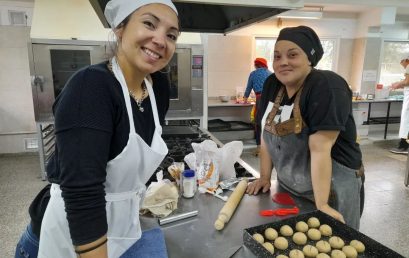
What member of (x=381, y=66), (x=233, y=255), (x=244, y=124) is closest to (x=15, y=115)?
(x=244, y=124)

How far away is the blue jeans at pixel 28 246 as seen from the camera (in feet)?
2.79

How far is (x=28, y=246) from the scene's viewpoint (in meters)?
0.86

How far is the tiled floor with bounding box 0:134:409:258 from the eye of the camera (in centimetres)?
220

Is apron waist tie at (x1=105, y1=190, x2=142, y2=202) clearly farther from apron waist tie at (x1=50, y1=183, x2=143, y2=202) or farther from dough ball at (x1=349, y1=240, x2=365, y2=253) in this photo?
dough ball at (x1=349, y1=240, x2=365, y2=253)

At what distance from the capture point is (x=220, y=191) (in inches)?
47.9

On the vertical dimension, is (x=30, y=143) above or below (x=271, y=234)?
below

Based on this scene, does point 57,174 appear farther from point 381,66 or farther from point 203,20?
point 381,66

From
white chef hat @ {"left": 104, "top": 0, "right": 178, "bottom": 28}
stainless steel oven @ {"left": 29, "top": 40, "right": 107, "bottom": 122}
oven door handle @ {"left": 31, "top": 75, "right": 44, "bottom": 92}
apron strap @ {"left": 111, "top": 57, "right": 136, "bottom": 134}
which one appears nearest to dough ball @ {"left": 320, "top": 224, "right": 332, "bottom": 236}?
apron strap @ {"left": 111, "top": 57, "right": 136, "bottom": 134}

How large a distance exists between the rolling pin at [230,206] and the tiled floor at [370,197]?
1.63 metres

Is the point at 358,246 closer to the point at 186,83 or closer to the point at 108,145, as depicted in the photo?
the point at 108,145

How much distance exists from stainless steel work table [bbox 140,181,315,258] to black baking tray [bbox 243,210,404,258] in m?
0.05

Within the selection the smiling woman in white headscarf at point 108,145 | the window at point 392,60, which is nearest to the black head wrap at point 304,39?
the smiling woman in white headscarf at point 108,145

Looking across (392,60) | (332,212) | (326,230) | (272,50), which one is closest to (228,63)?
(272,50)

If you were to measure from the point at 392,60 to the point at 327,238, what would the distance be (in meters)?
5.85
